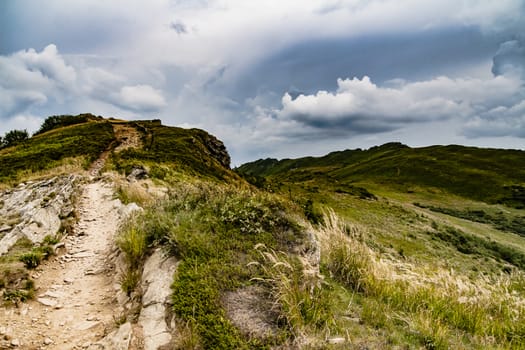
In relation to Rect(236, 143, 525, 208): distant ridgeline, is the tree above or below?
above

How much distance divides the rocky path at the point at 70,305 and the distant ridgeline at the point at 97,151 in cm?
1895

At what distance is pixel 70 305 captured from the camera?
228 inches

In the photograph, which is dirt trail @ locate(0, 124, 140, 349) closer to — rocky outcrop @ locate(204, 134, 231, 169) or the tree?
rocky outcrop @ locate(204, 134, 231, 169)

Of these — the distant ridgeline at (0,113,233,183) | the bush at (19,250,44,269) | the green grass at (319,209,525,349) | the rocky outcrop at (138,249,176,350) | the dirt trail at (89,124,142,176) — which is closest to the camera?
the rocky outcrop at (138,249,176,350)

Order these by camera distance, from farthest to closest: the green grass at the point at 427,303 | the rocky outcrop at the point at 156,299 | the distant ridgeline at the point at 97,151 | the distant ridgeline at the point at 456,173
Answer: the distant ridgeline at the point at 456,173
the distant ridgeline at the point at 97,151
the green grass at the point at 427,303
the rocky outcrop at the point at 156,299

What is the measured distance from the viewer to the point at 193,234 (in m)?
6.37

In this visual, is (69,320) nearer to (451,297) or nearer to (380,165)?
(451,297)

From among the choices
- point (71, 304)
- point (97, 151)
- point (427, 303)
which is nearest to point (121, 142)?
point (97, 151)

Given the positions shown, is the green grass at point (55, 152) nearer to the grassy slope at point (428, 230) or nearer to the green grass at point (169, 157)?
the green grass at point (169, 157)

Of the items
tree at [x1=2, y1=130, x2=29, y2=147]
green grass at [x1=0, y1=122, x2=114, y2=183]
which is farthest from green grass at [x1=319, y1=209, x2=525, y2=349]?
tree at [x1=2, y1=130, x2=29, y2=147]

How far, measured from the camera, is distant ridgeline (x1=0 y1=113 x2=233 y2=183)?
93.7ft

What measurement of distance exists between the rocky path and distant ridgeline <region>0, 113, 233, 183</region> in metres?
18.9

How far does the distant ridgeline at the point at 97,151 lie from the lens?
28547 mm

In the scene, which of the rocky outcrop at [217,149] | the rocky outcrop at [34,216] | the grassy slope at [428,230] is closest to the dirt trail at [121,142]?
the rocky outcrop at [34,216]
